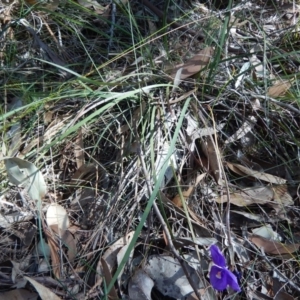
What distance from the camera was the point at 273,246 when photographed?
1.69 m

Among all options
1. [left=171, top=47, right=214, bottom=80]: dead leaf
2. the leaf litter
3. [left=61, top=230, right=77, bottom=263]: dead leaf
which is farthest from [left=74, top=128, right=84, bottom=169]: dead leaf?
[left=171, top=47, right=214, bottom=80]: dead leaf

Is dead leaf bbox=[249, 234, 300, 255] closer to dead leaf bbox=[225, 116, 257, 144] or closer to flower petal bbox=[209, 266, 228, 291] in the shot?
flower petal bbox=[209, 266, 228, 291]

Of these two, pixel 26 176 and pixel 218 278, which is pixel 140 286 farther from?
pixel 26 176

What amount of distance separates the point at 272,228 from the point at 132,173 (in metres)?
0.45

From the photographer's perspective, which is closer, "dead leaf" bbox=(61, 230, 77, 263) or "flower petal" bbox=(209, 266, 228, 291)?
"flower petal" bbox=(209, 266, 228, 291)

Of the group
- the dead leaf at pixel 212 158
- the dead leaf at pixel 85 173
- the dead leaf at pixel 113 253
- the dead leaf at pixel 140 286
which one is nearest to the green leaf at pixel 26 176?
the dead leaf at pixel 85 173

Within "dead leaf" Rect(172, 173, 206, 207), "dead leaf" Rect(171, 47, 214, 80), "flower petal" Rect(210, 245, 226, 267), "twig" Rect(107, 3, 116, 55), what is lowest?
"flower petal" Rect(210, 245, 226, 267)

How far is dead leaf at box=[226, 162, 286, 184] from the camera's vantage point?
1798 millimetres

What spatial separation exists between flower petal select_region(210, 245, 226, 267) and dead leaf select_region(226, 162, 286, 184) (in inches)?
13.4

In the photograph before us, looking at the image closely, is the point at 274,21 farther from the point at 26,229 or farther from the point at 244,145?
the point at 26,229

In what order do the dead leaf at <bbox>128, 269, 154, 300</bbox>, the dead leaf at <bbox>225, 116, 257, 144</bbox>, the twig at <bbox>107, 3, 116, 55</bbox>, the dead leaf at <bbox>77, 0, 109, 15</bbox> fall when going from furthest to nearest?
the dead leaf at <bbox>77, 0, 109, 15</bbox> < the twig at <bbox>107, 3, 116, 55</bbox> < the dead leaf at <bbox>225, 116, 257, 144</bbox> < the dead leaf at <bbox>128, 269, 154, 300</bbox>

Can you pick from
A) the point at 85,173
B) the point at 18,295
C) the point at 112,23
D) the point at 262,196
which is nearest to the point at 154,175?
the point at 85,173

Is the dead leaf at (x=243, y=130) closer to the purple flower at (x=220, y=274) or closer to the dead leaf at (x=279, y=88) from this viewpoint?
the dead leaf at (x=279, y=88)

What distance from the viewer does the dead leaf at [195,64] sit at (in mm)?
1923
